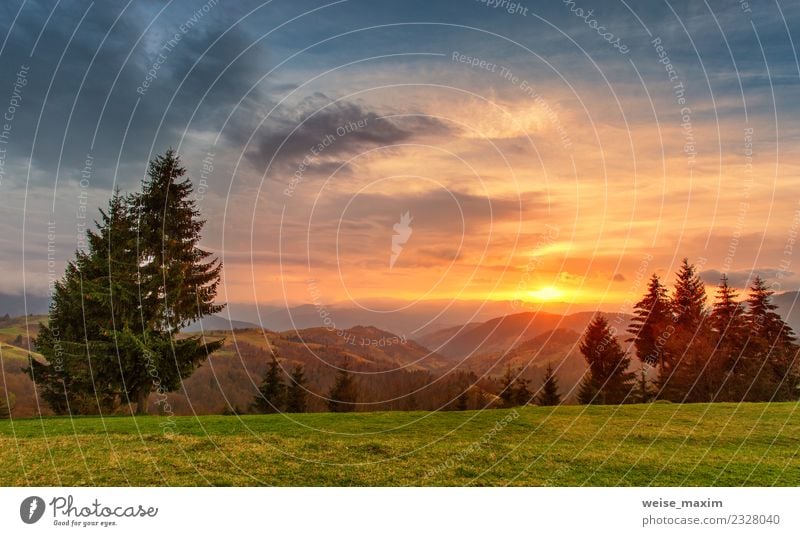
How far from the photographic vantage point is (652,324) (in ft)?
169

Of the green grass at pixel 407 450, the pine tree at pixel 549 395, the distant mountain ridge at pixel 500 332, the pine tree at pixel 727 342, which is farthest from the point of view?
the distant mountain ridge at pixel 500 332

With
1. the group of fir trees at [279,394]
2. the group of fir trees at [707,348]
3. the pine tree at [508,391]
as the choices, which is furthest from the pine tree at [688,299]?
the group of fir trees at [279,394]

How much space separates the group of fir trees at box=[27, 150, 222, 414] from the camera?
35.8 m

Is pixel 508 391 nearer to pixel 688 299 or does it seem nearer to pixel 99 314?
pixel 688 299

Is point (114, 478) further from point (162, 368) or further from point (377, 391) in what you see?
point (377, 391)

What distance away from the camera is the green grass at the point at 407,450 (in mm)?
18719

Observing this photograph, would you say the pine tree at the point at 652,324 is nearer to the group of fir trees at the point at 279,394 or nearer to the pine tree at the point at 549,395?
the pine tree at the point at 549,395

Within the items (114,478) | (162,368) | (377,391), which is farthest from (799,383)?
(114,478)

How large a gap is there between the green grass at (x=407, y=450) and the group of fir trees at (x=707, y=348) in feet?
60.8
